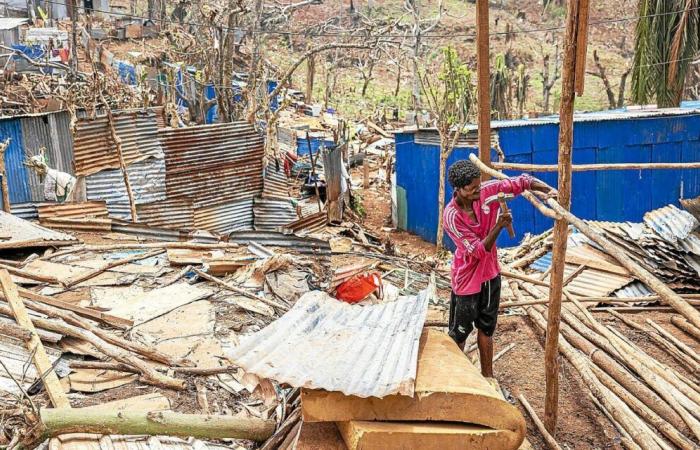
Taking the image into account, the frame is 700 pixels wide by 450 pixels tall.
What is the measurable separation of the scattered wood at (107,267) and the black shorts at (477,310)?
15.8 ft

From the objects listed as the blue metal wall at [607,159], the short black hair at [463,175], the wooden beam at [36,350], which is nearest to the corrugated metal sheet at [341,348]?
Answer: the short black hair at [463,175]

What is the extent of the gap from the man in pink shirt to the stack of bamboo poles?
2.78ft

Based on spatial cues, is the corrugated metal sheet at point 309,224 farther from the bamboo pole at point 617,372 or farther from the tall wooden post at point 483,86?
the tall wooden post at point 483,86

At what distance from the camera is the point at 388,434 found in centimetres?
274

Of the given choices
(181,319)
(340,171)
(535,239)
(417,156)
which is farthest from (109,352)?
(417,156)

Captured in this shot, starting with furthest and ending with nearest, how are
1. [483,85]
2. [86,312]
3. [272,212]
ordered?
[272,212] → [86,312] → [483,85]

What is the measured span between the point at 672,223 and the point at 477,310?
4.81 metres

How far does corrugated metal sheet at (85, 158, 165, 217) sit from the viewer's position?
1181 centimetres

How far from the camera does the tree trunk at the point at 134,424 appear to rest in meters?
3.23

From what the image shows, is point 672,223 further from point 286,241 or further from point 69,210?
point 69,210

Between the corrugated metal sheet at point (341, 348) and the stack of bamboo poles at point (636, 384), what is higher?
the corrugated metal sheet at point (341, 348)

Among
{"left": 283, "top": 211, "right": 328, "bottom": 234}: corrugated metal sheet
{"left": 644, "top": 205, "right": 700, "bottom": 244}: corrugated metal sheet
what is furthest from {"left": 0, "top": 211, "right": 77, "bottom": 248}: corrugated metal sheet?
{"left": 644, "top": 205, "right": 700, "bottom": 244}: corrugated metal sheet

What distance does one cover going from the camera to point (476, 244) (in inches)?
167

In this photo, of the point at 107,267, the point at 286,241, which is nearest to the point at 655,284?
the point at 107,267
